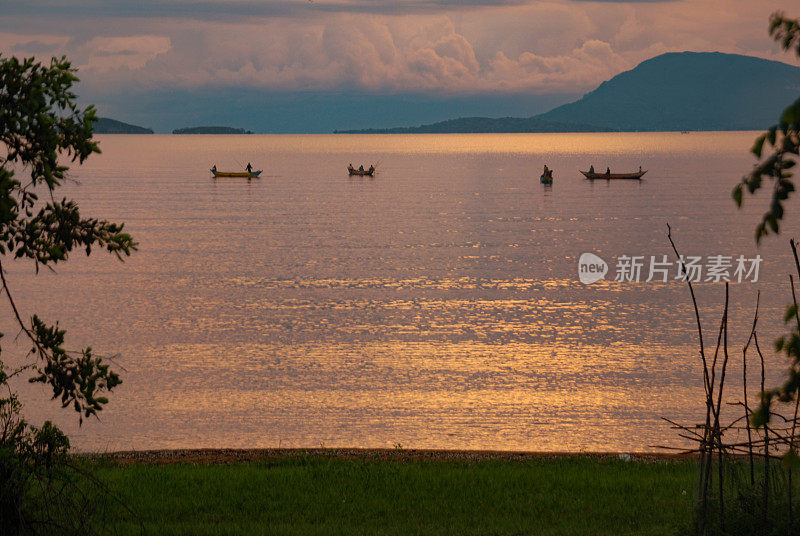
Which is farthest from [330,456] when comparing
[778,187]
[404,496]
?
[778,187]

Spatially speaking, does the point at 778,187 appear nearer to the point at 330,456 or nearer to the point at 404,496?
the point at 404,496

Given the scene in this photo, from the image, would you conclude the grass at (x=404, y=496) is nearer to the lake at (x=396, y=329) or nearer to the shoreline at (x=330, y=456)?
the shoreline at (x=330, y=456)

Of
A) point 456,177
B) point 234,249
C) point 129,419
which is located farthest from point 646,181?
point 129,419

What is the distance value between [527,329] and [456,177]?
315 ft

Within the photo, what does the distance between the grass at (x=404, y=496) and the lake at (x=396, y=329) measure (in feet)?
13.1

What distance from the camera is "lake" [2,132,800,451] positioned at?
18172 mm

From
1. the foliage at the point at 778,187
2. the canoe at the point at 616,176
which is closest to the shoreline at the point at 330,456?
the foliage at the point at 778,187

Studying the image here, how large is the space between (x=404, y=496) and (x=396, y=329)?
1658 cm

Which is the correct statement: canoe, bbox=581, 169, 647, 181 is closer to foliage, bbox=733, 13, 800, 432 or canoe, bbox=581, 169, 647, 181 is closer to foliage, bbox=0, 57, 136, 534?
foliage, bbox=0, 57, 136, 534

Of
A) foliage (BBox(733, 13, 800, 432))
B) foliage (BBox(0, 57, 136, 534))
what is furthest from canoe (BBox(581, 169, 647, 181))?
foliage (BBox(733, 13, 800, 432))

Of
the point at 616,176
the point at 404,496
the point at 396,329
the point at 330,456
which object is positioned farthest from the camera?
the point at 616,176

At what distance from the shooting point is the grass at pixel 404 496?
384 inches

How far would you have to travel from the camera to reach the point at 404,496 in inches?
434

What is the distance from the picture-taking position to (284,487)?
11414 mm
